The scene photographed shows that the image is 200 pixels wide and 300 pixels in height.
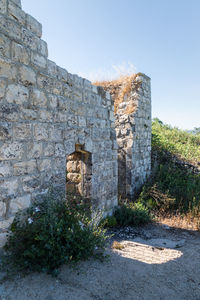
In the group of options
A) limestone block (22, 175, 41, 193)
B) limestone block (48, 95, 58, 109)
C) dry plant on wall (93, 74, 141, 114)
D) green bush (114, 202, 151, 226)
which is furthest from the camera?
dry plant on wall (93, 74, 141, 114)

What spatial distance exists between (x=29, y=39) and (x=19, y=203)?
7.33 feet

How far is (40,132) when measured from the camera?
310 cm

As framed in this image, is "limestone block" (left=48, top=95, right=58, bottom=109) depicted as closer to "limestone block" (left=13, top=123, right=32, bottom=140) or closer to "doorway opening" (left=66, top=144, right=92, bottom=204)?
"limestone block" (left=13, top=123, right=32, bottom=140)

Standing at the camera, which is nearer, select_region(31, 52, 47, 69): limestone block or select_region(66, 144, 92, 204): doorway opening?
select_region(31, 52, 47, 69): limestone block

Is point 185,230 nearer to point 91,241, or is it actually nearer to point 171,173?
point 171,173

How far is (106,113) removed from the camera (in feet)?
16.1

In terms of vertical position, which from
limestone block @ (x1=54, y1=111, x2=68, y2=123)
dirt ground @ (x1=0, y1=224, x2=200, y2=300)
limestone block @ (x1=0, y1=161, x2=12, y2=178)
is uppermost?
limestone block @ (x1=54, y1=111, x2=68, y2=123)

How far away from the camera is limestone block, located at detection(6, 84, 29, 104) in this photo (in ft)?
8.75

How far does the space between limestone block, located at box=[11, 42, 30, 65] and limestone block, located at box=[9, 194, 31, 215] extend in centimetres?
180

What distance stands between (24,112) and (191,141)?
27.7 ft

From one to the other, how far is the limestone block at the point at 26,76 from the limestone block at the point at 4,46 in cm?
24

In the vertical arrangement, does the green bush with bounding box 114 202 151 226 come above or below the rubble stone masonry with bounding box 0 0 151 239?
below

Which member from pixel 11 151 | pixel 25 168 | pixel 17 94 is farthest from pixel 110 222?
pixel 17 94

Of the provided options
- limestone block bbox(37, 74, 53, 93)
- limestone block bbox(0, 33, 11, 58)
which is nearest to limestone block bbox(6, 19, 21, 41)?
limestone block bbox(0, 33, 11, 58)
